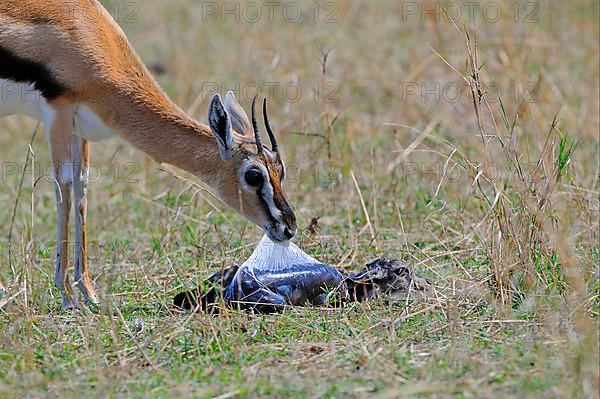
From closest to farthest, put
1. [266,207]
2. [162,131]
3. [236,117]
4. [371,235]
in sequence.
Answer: [266,207], [162,131], [236,117], [371,235]

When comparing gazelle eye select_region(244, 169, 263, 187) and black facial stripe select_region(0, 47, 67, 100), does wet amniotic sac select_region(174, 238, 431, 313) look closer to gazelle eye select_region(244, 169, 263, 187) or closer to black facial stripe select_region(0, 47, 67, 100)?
gazelle eye select_region(244, 169, 263, 187)

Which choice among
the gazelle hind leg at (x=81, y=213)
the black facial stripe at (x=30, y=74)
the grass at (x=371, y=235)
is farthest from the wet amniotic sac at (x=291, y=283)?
the black facial stripe at (x=30, y=74)

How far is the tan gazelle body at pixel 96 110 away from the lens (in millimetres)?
5340

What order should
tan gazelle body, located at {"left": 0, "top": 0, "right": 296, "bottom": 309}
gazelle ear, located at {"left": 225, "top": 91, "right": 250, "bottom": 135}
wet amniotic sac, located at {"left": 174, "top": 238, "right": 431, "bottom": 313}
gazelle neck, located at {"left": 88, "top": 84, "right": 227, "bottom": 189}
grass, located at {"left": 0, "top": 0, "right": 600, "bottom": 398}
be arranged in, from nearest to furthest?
1. grass, located at {"left": 0, "top": 0, "right": 600, "bottom": 398}
2. wet amniotic sac, located at {"left": 174, "top": 238, "right": 431, "bottom": 313}
3. tan gazelle body, located at {"left": 0, "top": 0, "right": 296, "bottom": 309}
4. gazelle neck, located at {"left": 88, "top": 84, "right": 227, "bottom": 189}
5. gazelle ear, located at {"left": 225, "top": 91, "right": 250, "bottom": 135}

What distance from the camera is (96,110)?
5.46 meters

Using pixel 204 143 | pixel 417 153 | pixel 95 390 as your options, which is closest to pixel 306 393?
pixel 95 390

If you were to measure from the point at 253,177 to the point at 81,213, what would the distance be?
40.2 inches

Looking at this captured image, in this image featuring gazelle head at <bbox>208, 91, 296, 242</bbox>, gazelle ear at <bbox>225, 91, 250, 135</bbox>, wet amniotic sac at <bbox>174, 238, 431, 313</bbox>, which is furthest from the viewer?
gazelle ear at <bbox>225, 91, 250, 135</bbox>

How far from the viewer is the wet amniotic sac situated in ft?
16.6

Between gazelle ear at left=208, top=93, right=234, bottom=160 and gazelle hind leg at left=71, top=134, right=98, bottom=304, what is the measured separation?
2.72 feet

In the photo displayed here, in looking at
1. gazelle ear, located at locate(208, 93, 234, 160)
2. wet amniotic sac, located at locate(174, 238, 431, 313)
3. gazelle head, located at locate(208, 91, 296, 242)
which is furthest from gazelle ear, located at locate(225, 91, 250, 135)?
wet amniotic sac, located at locate(174, 238, 431, 313)

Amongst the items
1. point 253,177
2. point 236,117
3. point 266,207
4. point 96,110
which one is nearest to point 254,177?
point 253,177

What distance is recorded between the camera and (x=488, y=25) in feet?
34.2

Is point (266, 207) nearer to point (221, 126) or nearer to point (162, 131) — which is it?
point (221, 126)
